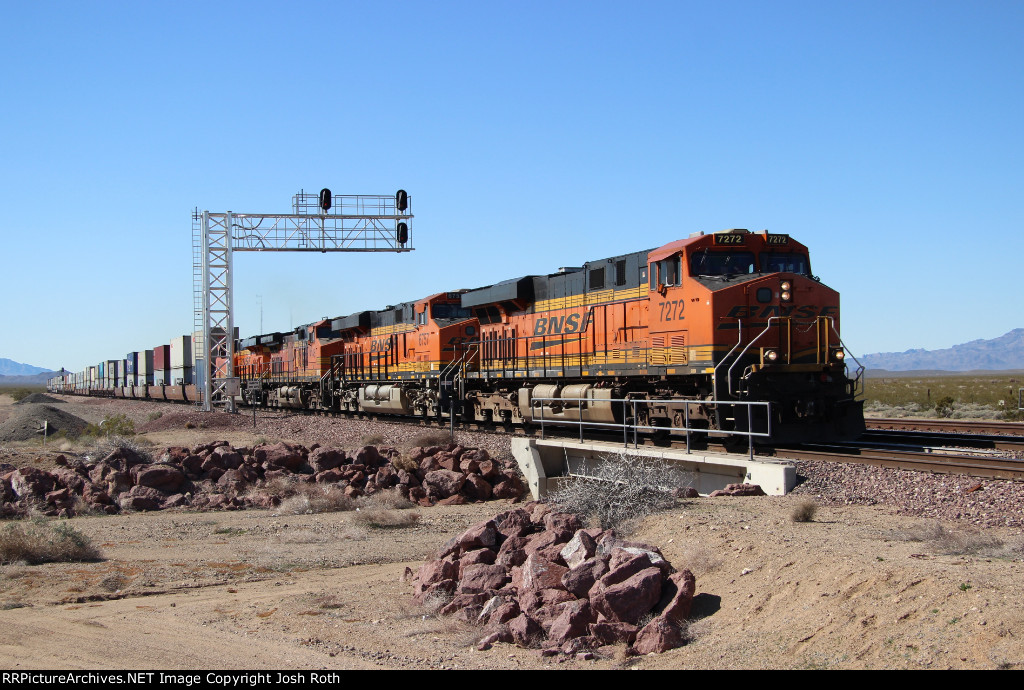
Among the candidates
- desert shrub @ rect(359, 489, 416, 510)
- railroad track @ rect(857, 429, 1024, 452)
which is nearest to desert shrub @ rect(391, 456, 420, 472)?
desert shrub @ rect(359, 489, 416, 510)

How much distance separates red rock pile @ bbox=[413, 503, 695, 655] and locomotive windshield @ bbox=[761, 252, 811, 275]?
321 inches

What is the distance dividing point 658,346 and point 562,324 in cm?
448

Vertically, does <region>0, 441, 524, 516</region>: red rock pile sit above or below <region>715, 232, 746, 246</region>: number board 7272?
below

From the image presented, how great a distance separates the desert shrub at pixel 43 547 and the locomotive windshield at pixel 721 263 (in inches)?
421

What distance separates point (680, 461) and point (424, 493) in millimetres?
5439

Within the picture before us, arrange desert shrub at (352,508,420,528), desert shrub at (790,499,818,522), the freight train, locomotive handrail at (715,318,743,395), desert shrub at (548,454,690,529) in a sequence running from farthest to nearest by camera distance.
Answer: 1. the freight train
2. locomotive handrail at (715,318,743,395)
3. desert shrub at (352,508,420,528)
4. desert shrub at (548,454,690,529)
5. desert shrub at (790,499,818,522)

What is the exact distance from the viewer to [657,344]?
53.1 feet

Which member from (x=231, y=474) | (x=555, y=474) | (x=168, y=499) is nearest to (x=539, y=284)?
(x=555, y=474)

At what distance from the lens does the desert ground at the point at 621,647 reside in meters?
5.82

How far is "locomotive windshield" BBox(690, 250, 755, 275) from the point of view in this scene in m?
15.4

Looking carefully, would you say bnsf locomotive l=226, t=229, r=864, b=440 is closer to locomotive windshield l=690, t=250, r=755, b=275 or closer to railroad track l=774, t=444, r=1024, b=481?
locomotive windshield l=690, t=250, r=755, b=275

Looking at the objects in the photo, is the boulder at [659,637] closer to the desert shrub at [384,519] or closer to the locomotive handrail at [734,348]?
the desert shrub at [384,519]

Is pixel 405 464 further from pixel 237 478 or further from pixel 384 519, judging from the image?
pixel 384 519

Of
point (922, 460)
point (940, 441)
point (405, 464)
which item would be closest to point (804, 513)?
point (922, 460)
